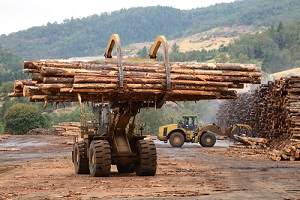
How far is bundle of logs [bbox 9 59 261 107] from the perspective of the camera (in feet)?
53.1

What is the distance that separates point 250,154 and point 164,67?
53.9ft

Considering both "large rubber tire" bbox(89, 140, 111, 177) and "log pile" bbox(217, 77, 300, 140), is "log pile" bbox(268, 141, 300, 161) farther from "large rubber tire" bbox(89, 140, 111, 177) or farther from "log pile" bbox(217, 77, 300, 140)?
"large rubber tire" bbox(89, 140, 111, 177)

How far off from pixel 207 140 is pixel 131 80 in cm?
2645

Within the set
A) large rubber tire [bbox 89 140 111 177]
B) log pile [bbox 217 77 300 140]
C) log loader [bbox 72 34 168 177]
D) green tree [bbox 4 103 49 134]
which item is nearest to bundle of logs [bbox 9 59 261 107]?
log loader [bbox 72 34 168 177]

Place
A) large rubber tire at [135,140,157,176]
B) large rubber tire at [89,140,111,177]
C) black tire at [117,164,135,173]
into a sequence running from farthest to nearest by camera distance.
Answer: black tire at [117,164,135,173] → large rubber tire at [135,140,157,176] → large rubber tire at [89,140,111,177]

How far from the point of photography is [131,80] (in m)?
16.6

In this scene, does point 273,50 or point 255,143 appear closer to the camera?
point 255,143

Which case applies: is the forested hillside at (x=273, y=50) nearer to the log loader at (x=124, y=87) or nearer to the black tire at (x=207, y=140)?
the black tire at (x=207, y=140)

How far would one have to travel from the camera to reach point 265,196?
13.1 m

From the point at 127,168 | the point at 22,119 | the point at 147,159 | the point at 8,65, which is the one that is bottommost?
the point at 22,119

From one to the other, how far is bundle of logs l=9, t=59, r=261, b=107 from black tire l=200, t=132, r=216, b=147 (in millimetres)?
24433

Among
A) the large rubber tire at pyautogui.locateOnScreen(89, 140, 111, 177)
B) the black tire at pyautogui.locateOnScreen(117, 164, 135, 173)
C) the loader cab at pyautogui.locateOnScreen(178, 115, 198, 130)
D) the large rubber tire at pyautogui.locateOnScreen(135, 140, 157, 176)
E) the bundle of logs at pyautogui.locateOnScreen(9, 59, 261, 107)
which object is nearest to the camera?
the bundle of logs at pyautogui.locateOnScreen(9, 59, 261, 107)

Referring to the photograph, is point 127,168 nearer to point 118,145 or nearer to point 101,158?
point 118,145

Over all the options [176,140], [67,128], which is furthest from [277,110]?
[67,128]
